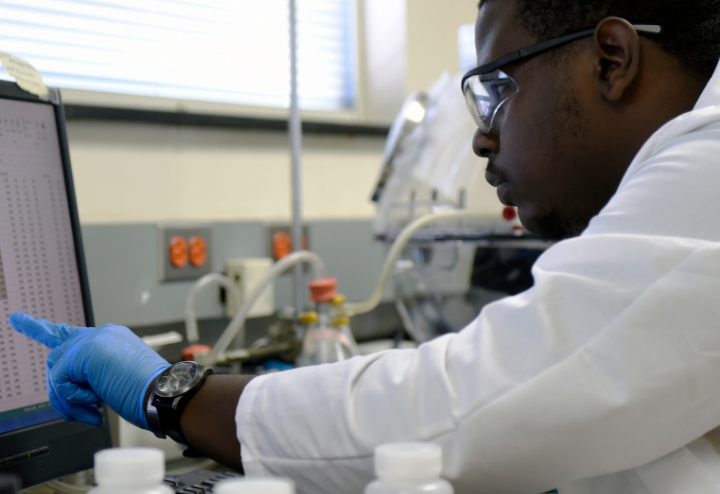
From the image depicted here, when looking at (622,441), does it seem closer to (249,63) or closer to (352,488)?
(352,488)

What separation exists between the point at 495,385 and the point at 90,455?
528 millimetres

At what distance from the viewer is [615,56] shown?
0.69 m

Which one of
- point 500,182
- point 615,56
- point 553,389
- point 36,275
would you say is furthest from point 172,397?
point 615,56

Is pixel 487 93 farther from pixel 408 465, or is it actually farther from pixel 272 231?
pixel 272 231

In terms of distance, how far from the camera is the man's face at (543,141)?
0.71 m

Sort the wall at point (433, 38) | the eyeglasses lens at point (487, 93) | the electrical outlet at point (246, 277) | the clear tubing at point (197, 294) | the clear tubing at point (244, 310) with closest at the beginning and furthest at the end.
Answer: the eyeglasses lens at point (487, 93), the clear tubing at point (244, 310), the clear tubing at point (197, 294), the electrical outlet at point (246, 277), the wall at point (433, 38)

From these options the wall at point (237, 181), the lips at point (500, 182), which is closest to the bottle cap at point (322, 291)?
the wall at point (237, 181)

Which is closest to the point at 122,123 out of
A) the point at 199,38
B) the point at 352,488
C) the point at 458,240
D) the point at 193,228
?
the point at 193,228

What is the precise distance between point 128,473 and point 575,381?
0.33 m

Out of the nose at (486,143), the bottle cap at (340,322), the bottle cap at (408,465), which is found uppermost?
the nose at (486,143)

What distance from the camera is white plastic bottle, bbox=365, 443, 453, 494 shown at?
0.39 m

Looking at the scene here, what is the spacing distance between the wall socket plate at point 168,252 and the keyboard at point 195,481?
26.0 inches

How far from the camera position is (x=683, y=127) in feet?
1.90

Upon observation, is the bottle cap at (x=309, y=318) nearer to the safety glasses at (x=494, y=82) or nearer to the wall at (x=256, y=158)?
the wall at (x=256, y=158)
